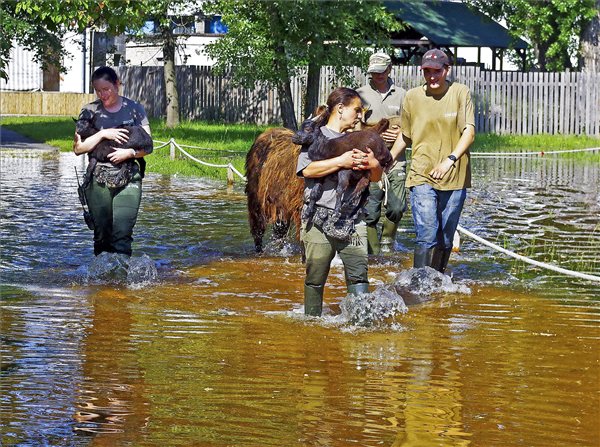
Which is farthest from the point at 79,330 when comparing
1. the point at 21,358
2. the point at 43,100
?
the point at 43,100

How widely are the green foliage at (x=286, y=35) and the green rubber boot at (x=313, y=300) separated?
57.1 feet

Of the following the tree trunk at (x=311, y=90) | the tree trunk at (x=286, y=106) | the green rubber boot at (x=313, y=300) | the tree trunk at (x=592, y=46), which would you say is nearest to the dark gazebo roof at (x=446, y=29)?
the tree trunk at (x=592, y=46)

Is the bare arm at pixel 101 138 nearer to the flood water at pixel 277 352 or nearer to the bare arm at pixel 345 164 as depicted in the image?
the flood water at pixel 277 352

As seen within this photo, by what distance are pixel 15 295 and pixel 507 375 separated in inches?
173

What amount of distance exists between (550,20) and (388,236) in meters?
27.4

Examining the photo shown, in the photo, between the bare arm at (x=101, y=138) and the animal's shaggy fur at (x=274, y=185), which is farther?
the animal's shaggy fur at (x=274, y=185)

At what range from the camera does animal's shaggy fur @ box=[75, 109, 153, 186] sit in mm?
10383

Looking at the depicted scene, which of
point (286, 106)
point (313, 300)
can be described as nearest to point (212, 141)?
point (286, 106)

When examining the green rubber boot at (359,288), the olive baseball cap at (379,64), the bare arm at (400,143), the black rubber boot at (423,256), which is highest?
the olive baseball cap at (379,64)

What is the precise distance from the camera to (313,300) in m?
8.81

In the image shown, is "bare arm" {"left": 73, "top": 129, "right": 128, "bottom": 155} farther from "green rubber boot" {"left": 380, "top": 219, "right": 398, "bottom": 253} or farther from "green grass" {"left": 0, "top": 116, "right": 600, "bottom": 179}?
"green grass" {"left": 0, "top": 116, "right": 600, "bottom": 179}

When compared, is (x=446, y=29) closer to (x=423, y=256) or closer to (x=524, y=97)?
Result: (x=524, y=97)

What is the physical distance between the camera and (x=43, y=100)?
4669 centimetres

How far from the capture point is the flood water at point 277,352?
20.3ft
